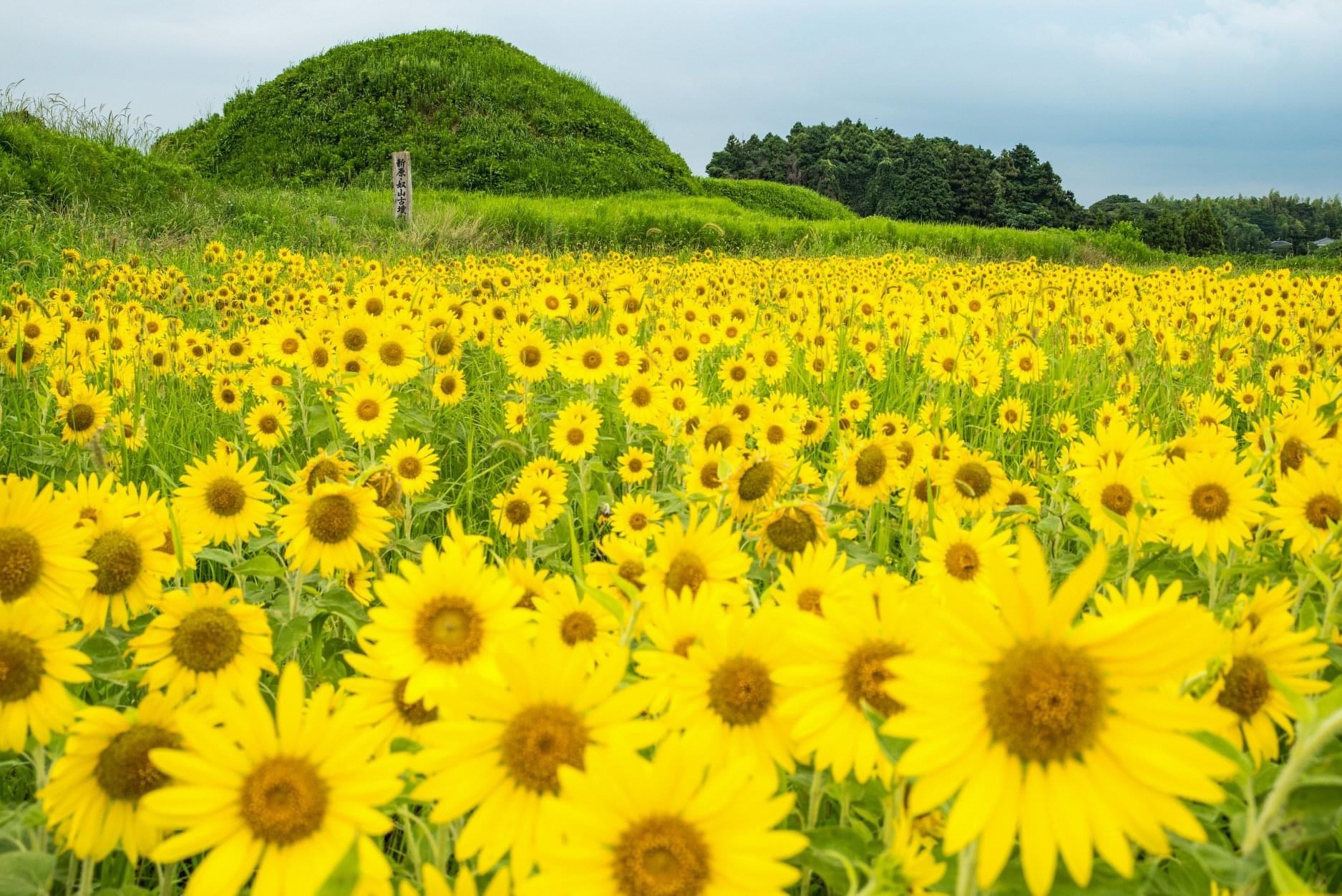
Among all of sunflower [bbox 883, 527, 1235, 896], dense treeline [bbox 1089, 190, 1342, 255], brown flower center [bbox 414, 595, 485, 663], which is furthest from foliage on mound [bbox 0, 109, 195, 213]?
dense treeline [bbox 1089, 190, 1342, 255]

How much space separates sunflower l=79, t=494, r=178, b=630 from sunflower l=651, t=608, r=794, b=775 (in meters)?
0.89

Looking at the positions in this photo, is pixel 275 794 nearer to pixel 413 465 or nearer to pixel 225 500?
pixel 225 500

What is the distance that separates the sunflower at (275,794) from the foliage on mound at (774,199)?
2666 centimetres

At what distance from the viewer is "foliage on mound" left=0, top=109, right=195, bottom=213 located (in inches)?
449

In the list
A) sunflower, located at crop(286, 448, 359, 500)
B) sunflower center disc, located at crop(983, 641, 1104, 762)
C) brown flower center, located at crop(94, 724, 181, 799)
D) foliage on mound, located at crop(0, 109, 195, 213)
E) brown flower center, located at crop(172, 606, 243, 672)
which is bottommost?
brown flower center, located at crop(94, 724, 181, 799)

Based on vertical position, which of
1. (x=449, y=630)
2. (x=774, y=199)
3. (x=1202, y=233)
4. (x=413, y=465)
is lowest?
(x=413, y=465)

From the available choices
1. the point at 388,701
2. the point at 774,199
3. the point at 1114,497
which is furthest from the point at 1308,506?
the point at 774,199

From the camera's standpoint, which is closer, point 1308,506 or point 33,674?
point 33,674

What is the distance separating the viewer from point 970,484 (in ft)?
7.25

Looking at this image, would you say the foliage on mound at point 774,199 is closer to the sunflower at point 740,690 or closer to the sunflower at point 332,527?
the sunflower at point 332,527

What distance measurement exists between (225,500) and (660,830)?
155 cm

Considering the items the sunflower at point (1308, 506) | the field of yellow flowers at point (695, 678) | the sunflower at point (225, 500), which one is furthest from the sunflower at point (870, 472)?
the sunflower at point (225, 500)

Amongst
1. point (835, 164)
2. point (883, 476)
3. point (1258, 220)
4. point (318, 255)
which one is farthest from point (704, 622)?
point (835, 164)

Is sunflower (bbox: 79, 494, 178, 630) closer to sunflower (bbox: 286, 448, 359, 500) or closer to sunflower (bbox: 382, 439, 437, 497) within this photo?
sunflower (bbox: 286, 448, 359, 500)
